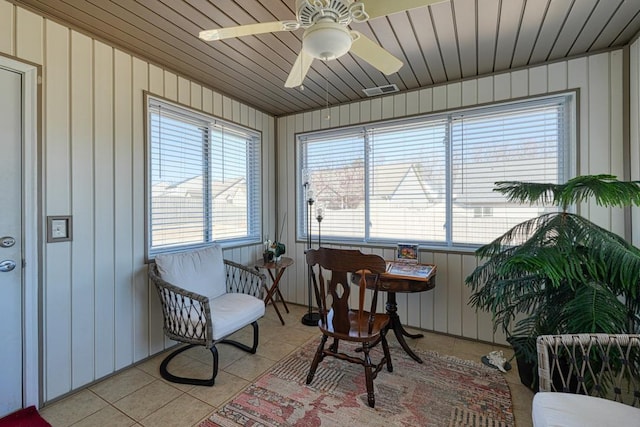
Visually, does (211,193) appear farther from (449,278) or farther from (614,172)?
(614,172)

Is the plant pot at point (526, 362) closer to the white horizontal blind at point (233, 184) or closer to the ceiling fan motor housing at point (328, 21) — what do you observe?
the ceiling fan motor housing at point (328, 21)

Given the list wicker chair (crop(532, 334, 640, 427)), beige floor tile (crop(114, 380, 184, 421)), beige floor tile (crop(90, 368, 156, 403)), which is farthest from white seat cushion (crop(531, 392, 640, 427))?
beige floor tile (crop(90, 368, 156, 403))

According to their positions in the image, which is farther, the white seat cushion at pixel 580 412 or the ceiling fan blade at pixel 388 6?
the ceiling fan blade at pixel 388 6

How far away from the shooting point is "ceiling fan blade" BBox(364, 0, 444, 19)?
1311mm

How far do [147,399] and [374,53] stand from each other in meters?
2.66

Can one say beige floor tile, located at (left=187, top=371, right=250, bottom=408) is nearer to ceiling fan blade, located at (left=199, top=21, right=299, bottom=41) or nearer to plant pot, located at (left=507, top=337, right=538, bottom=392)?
plant pot, located at (left=507, top=337, right=538, bottom=392)

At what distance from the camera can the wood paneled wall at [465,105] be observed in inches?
91.3

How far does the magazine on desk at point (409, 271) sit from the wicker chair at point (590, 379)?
3.22 ft

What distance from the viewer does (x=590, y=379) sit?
151 centimetres

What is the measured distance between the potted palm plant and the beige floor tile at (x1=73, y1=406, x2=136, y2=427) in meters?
2.44

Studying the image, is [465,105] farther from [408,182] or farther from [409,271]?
[409,271]

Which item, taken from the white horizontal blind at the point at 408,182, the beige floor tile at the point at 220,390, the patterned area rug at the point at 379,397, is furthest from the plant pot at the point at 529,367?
the beige floor tile at the point at 220,390

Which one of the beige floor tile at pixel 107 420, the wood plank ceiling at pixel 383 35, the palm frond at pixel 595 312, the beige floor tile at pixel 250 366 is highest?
the wood plank ceiling at pixel 383 35

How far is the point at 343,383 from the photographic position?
213 cm
